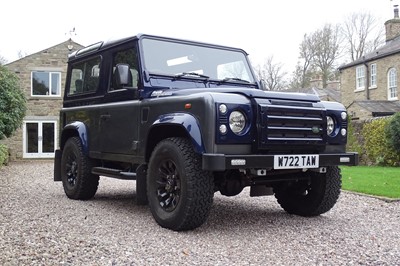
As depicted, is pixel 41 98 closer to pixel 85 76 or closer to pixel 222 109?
pixel 85 76

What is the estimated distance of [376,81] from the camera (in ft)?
88.7

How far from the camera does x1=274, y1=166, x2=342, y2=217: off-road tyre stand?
5453 millimetres

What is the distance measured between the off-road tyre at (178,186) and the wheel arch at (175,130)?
16 centimetres

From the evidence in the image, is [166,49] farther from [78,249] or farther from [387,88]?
[387,88]

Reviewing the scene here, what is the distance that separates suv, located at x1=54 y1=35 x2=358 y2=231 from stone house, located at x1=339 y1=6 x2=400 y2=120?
18987mm

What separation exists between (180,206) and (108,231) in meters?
0.83

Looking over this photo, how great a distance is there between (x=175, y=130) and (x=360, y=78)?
26218mm

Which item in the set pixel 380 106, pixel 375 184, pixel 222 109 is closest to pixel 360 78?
pixel 380 106

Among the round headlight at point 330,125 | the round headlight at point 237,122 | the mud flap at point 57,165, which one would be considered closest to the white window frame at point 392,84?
the round headlight at point 330,125

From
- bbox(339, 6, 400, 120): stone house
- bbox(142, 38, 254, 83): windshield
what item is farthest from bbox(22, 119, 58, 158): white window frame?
bbox(142, 38, 254, 83): windshield

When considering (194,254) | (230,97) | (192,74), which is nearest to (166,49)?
(192,74)

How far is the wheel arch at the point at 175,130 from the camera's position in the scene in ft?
14.5

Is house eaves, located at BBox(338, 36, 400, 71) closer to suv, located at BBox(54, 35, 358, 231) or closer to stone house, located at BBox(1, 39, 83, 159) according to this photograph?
stone house, located at BBox(1, 39, 83, 159)

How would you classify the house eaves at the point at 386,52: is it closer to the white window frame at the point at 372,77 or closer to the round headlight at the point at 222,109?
the white window frame at the point at 372,77
